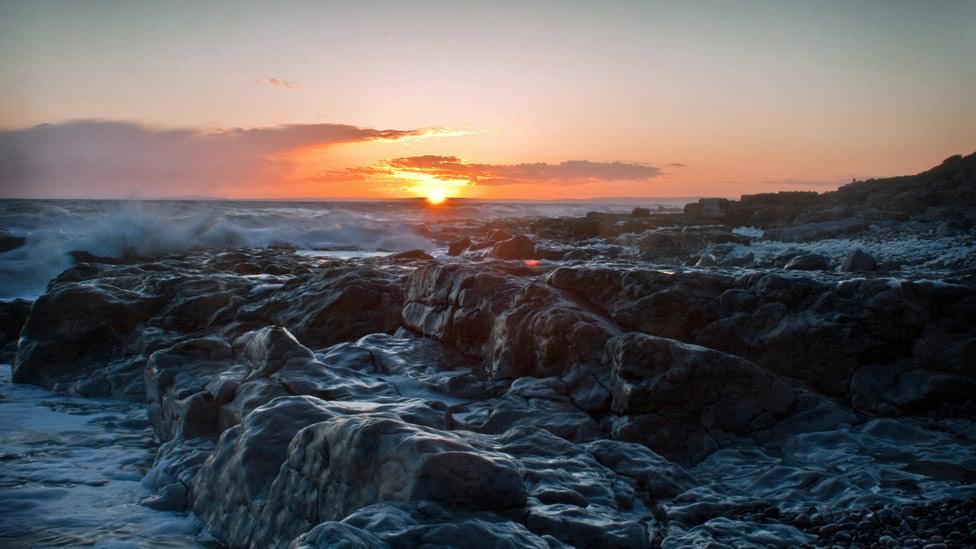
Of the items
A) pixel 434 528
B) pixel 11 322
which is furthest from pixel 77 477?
pixel 11 322

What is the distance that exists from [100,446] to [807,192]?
2850 cm

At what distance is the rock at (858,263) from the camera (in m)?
11.5

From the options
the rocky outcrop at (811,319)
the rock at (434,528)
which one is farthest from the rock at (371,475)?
the rocky outcrop at (811,319)

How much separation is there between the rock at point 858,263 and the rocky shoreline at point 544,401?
3315 mm

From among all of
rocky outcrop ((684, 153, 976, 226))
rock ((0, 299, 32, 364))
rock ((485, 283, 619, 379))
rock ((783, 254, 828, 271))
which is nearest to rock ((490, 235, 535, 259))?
rock ((783, 254, 828, 271))

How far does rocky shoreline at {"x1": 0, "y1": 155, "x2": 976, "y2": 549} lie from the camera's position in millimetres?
3598

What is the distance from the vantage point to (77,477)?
5508 millimetres

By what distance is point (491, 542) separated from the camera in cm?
298

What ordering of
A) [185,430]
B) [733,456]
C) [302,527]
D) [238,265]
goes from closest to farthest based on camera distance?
[302,527] → [733,456] → [185,430] → [238,265]

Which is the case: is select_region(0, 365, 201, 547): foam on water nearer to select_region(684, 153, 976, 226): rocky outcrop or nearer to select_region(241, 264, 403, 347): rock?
select_region(241, 264, 403, 347): rock

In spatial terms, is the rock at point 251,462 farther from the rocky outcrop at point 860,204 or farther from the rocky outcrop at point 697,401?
the rocky outcrop at point 860,204

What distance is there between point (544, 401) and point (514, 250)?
11.2 m

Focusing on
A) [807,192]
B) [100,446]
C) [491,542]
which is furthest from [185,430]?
[807,192]

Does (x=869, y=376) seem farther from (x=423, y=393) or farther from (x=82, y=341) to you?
(x=82, y=341)
